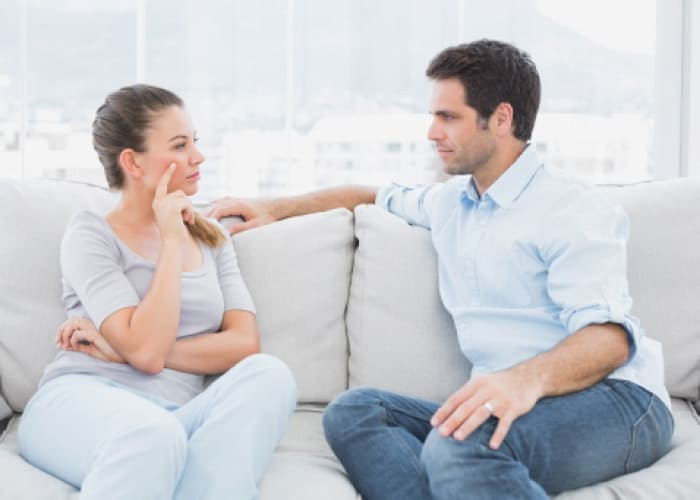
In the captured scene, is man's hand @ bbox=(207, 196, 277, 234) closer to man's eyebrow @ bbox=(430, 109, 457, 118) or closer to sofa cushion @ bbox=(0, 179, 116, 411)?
sofa cushion @ bbox=(0, 179, 116, 411)

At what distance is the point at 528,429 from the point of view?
1.59 m

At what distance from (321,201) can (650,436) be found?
1.00 m

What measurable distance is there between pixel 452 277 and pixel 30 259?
0.90 m

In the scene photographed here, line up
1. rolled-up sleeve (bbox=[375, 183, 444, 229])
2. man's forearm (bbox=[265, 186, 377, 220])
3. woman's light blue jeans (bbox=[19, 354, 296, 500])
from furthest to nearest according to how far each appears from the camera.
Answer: man's forearm (bbox=[265, 186, 377, 220])
rolled-up sleeve (bbox=[375, 183, 444, 229])
woman's light blue jeans (bbox=[19, 354, 296, 500])

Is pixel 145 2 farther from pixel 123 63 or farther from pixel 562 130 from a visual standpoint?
pixel 562 130

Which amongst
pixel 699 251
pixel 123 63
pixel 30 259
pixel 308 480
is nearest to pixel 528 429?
pixel 308 480

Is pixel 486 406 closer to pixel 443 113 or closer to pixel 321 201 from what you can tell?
pixel 443 113

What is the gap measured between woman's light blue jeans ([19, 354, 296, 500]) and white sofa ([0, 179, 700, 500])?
237mm

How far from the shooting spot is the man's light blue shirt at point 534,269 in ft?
5.69

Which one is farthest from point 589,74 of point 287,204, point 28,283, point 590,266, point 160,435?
point 160,435

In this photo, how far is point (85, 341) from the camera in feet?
6.03

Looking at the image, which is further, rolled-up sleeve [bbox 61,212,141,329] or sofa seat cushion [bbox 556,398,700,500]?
rolled-up sleeve [bbox 61,212,141,329]

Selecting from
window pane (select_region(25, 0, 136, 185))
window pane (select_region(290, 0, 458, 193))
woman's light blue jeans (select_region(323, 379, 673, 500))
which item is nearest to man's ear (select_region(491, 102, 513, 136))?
woman's light blue jeans (select_region(323, 379, 673, 500))

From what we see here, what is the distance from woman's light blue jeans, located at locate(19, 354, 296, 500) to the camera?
1.46 m
